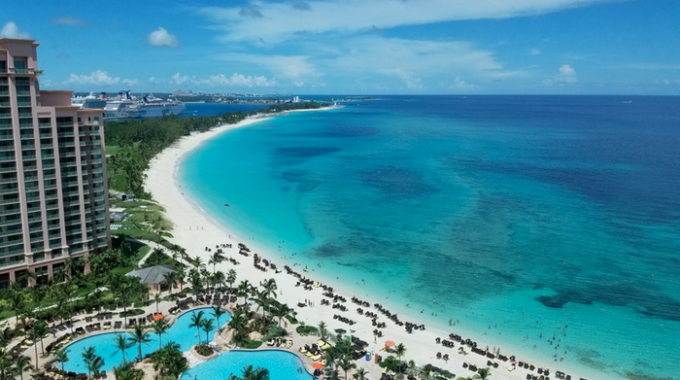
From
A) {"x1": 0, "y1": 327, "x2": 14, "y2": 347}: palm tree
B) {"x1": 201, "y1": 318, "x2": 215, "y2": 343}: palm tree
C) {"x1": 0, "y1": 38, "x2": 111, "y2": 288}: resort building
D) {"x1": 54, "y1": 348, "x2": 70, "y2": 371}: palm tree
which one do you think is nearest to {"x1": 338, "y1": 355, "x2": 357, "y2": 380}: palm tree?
{"x1": 201, "y1": 318, "x2": 215, "y2": 343}: palm tree

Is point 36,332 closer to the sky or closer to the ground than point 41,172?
closer to the ground

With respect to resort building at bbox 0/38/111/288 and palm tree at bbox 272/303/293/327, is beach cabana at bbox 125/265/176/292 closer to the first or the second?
resort building at bbox 0/38/111/288

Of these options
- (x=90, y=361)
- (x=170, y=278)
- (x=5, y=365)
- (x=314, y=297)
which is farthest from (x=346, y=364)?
(x=170, y=278)

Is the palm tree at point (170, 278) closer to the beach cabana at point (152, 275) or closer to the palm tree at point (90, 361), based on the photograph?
the beach cabana at point (152, 275)

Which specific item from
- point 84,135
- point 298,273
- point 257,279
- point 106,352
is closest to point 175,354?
point 106,352

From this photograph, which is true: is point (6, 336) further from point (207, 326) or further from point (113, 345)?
point (207, 326)

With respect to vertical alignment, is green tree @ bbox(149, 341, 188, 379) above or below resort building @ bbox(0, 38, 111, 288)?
below
